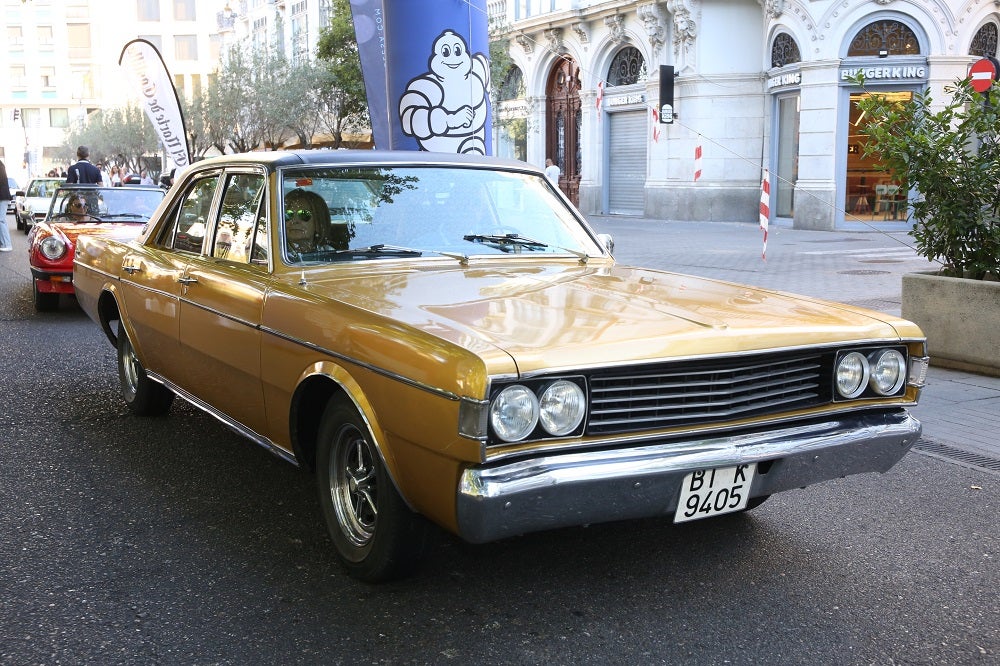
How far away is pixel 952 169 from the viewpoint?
7.56 metres

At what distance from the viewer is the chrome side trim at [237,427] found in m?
4.08

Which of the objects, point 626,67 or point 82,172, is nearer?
point 82,172

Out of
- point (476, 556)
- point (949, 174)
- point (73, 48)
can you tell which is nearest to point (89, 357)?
point (476, 556)

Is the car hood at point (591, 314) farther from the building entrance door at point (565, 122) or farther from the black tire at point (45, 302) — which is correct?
the building entrance door at point (565, 122)

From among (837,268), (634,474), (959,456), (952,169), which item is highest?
(952,169)

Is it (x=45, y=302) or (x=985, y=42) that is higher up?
(x=985, y=42)

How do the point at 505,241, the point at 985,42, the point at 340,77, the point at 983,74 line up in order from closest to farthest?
the point at 505,241 < the point at 983,74 < the point at 985,42 < the point at 340,77

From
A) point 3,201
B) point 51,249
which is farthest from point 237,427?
point 3,201

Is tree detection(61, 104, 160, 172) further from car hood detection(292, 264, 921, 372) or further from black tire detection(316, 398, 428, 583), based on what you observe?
black tire detection(316, 398, 428, 583)

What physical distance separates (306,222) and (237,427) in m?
0.94

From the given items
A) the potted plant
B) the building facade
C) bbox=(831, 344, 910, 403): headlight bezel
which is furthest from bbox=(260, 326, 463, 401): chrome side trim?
the building facade

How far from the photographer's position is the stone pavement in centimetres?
603

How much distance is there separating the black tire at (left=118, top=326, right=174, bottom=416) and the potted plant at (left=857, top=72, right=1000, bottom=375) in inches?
212

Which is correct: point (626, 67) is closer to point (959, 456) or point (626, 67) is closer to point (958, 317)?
point (958, 317)
